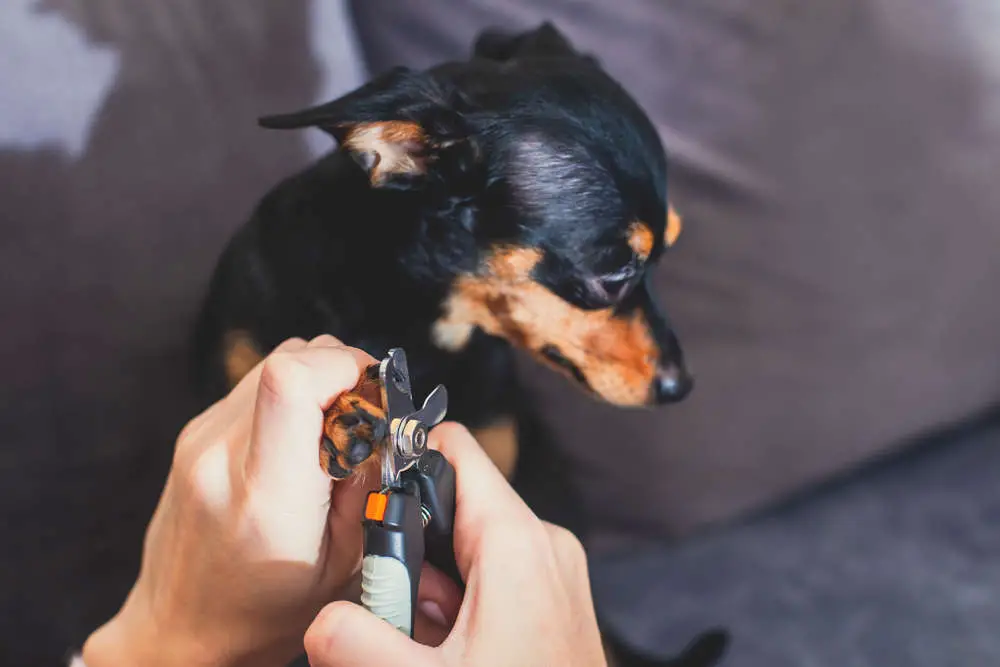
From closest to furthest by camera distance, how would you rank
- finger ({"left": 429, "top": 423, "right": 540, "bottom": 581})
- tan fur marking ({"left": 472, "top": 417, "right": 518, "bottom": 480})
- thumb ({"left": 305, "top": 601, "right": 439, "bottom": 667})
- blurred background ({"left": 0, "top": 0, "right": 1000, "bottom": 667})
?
thumb ({"left": 305, "top": 601, "right": 439, "bottom": 667}) < finger ({"left": 429, "top": 423, "right": 540, "bottom": 581}) < blurred background ({"left": 0, "top": 0, "right": 1000, "bottom": 667}) < tan fur marking ({"left": 472, "top": 417, "right": 518, "bottom": 480})

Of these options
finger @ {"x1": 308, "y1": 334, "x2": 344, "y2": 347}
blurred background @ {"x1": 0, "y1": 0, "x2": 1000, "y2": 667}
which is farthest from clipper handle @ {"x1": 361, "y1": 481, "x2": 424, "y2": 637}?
blurred background @ {"x1": 0, "y1": 0, "x2": 1000, "y2": 667}

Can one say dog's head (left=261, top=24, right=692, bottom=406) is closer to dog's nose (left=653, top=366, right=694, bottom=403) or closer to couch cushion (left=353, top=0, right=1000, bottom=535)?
dog's nose (left=653, top=366, right=694, bottom=403)

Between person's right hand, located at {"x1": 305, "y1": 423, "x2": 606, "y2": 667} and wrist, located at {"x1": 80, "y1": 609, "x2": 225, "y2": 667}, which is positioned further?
wrist, located at {"x1": 80, "y1": 609, "x2": 225, "y2": 667}

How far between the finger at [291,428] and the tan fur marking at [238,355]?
1.08 ft

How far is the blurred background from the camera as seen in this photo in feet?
→ 2.90

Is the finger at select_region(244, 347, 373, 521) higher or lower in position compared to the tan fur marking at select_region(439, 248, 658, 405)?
higher

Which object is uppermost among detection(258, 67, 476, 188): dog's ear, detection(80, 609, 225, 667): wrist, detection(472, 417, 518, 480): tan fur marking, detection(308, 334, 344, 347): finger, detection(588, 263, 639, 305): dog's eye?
detection(258, 67, 476, 188): dog's ear

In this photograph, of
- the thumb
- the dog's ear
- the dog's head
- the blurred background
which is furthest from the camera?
the blurred background

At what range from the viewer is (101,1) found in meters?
0.88

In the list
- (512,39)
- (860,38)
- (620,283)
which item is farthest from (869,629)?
(512,39)

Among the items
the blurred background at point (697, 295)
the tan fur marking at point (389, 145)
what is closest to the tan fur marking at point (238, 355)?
the blurred background at point (697, 295)

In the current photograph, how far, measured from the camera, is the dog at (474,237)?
2.59 feet

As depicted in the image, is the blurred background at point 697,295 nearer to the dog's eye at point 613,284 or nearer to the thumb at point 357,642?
the dog's eye at point 613,284

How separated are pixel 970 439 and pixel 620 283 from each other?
26.2 inches
